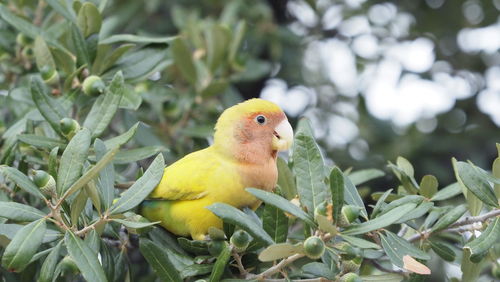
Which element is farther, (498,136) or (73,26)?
(498,136)

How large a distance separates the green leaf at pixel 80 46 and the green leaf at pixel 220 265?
0.87m

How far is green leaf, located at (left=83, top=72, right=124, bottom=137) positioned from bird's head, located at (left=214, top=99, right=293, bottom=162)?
319mm

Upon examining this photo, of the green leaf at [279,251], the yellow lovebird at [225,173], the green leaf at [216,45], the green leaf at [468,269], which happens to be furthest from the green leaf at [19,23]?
the green leaf at [468,269]

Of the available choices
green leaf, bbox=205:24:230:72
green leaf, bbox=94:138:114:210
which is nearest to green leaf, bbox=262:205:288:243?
green leaf, bbox=94:138:114:210

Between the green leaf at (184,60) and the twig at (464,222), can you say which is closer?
the twig at (464,222)

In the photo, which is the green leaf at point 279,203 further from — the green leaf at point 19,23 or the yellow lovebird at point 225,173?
the green leaf at point 19,23

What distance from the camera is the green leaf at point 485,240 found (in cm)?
165

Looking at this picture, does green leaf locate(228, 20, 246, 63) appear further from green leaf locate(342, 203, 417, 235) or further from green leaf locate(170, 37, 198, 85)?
green leaf locate(342, 203, 417, 235)

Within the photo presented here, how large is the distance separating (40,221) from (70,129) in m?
0.41

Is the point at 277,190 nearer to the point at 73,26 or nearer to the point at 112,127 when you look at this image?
the point at 73,26

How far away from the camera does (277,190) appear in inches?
78.9

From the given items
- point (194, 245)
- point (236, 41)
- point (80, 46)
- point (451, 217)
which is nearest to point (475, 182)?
point (451, 217)

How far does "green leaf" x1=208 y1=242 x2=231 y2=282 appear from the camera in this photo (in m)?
1.63

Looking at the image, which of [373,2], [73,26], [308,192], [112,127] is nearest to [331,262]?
[308,192]
